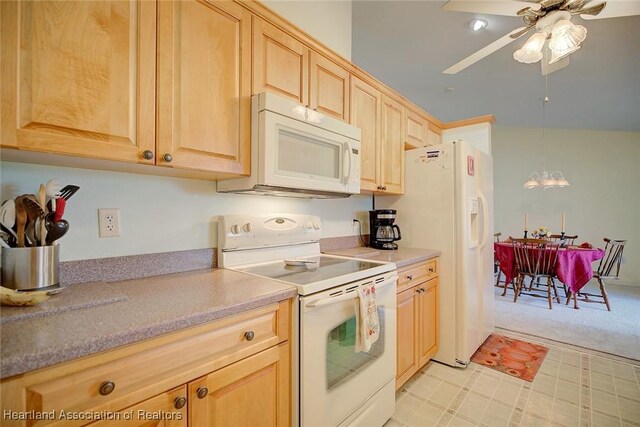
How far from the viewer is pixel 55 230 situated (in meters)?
1.02

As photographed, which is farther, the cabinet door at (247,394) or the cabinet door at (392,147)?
the cabinet door at (392,147)

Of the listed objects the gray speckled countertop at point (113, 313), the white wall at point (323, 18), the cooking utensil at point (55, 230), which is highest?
the white wall at point (323, 18)

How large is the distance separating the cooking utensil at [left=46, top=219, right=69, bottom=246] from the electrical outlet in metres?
0.19

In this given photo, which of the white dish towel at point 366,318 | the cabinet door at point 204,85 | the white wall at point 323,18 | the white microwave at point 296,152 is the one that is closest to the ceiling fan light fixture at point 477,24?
the white wall at point 323,18

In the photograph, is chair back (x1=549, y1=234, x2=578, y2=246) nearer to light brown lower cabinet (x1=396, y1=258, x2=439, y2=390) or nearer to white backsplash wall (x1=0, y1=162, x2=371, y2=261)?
light brown lower cabinet (x1=396, y1=258, x2=439, y2=390)

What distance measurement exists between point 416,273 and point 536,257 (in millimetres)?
2932

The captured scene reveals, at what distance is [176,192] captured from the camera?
1.47m

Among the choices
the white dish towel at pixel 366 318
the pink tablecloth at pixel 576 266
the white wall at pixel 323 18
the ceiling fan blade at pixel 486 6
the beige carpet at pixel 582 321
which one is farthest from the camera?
the pink tablecloth at pixel 576 266

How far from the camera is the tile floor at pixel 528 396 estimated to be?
1.73 m

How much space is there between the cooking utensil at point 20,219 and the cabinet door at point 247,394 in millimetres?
743

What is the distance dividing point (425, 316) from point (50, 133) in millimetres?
2277

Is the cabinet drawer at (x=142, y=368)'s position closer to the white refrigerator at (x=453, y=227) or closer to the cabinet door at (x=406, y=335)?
the cabinet door at (x=406, y=335)

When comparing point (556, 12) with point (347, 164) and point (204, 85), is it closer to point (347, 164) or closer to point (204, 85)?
point (347, 164)

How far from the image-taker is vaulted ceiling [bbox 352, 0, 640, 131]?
8.17ft
